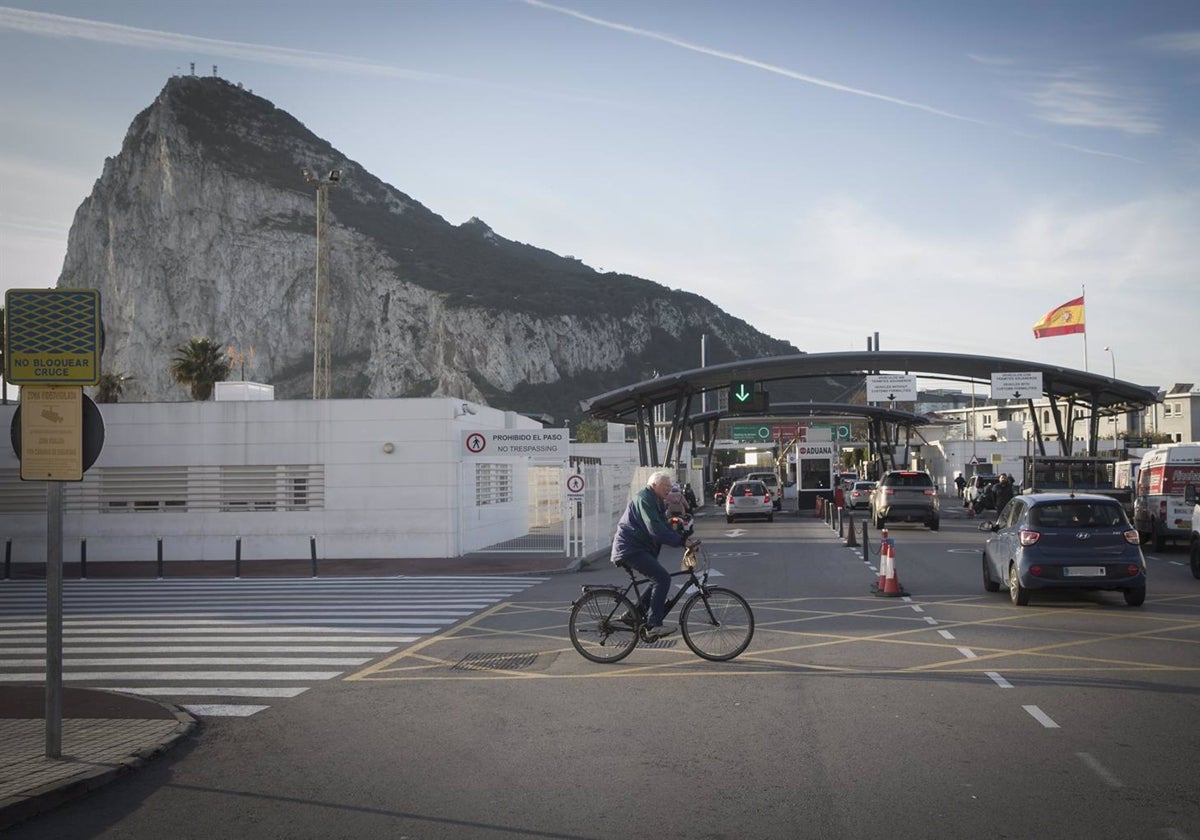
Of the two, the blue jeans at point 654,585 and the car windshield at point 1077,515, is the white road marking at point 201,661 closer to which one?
the blue jeans at point 654,585

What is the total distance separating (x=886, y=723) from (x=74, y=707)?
260 inches

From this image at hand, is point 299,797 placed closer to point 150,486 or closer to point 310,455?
point 310,455

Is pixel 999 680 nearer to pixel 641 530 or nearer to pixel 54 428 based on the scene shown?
pixel 641 530

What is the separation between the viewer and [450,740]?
841 cm

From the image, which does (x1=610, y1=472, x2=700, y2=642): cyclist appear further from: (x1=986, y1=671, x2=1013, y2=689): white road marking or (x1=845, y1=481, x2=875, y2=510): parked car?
(x1=845, y1=481, x2=875, y2=510): parked car

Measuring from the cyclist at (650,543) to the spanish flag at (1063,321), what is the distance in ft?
159

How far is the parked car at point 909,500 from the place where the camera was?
3775 cm

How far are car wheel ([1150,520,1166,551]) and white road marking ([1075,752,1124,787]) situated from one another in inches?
838

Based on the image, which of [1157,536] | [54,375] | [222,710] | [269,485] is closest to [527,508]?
[269,485]

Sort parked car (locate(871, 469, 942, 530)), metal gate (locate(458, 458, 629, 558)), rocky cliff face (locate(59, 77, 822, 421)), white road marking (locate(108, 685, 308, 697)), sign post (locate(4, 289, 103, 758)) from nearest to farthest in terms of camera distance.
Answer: sign post (locate(4, 289, 103, 758))
white road marking (locate(108, 685, 308, 697))
metal gate (locate(458, 458, 629, 558))
parked car (locate(871, 469, 942, 530))
rocky cliff face (locate(59, 77, 822, 421))

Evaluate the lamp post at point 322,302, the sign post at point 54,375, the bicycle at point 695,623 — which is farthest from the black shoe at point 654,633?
the lamp post at point 322,302

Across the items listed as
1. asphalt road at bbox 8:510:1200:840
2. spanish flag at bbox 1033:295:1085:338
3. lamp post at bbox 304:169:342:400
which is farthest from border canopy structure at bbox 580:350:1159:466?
asphalt road at bbox 8:510:1200:840

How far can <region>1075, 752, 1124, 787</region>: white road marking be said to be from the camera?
691 centimetres

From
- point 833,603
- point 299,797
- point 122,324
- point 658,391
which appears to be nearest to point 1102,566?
point 833,603
